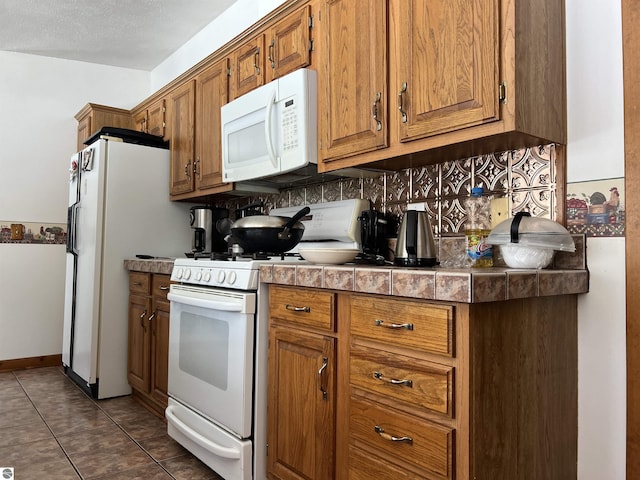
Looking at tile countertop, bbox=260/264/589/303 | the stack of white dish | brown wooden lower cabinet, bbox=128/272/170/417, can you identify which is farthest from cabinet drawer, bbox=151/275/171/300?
tile countertop, bbox=260/264/589/303

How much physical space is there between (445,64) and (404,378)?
1.03 metres

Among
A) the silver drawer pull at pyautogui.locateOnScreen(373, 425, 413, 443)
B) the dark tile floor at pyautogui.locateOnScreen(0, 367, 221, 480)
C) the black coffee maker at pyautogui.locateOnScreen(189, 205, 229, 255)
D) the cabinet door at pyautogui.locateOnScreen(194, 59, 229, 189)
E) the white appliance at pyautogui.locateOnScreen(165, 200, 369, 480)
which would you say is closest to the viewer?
the silver drawer pull at pyautogui.locateOnScreen(373, 425, 413, 443)

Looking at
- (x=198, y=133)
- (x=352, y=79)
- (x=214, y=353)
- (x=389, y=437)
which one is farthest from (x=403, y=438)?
(x=198, y=133)

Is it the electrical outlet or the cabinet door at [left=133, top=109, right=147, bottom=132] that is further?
the cabinet door at [left=133, top=109, right=147, bottom=132]

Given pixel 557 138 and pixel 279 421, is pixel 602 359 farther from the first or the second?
pixel 279 421

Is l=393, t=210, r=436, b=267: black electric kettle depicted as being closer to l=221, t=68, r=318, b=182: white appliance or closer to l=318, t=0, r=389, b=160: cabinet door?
l=318, t=0, r=389, b=160: cabinet door

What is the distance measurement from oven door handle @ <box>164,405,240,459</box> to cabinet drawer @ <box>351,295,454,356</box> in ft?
2.59

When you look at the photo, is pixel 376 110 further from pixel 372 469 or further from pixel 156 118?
pixel 156 118

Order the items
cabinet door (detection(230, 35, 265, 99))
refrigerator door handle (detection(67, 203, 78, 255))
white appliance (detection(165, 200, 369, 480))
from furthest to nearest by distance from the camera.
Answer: refrigerator door handle (detection(67, 203, 78, 255))
cabinet door (detection(230, 35, 265, 99))
white appliance (detection(165, 200, 369, 480))

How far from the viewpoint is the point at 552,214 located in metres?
1.67

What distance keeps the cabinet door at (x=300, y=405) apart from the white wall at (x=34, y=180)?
3066 mm

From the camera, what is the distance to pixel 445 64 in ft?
5.51

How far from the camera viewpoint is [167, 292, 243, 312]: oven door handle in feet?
6.40

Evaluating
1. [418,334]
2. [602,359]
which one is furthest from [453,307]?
[602,359]
